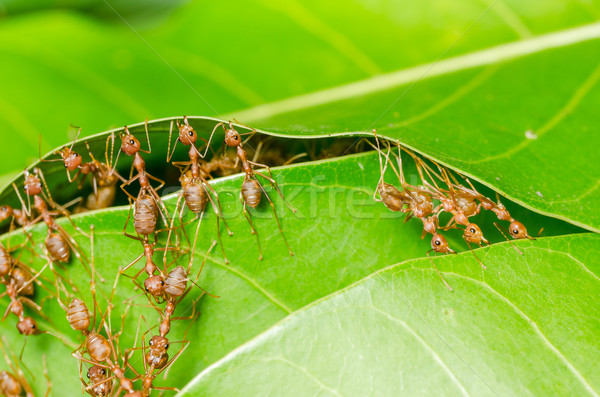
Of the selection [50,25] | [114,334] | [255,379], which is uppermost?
[50,25]

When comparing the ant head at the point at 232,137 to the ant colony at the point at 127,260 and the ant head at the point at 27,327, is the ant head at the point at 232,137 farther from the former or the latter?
the ant head at the point at 27,327

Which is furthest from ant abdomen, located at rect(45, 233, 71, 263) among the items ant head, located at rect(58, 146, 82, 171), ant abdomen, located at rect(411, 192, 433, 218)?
ant abdomen, located at rect(411, 192, 433, 218)

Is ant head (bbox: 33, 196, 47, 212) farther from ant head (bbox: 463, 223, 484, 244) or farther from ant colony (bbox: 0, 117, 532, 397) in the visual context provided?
ant head (bbox: 463, 223, 484, 244)

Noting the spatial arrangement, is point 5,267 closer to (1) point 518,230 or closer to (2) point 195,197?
(2) point 195,197

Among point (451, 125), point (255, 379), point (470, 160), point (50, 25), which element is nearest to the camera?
point (255, 379)

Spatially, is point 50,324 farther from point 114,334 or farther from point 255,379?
point 255,379

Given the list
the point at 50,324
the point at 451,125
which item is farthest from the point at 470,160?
the point at 50,324
